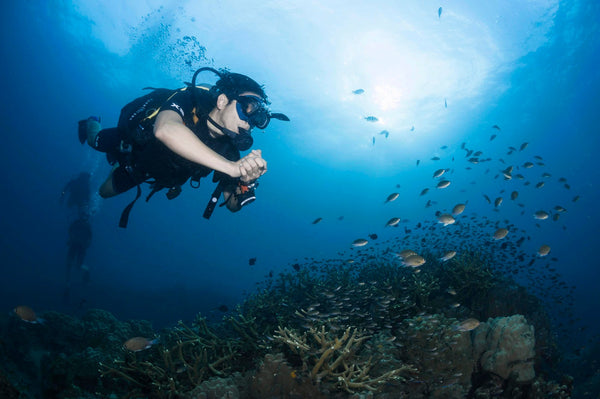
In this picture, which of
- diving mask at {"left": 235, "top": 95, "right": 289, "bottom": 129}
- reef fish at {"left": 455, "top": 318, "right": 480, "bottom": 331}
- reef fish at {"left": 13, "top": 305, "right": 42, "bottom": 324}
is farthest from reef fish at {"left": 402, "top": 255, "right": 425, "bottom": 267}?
reef fish at {"left": 13, "top": 305, "right": 42, "bottom": 324}

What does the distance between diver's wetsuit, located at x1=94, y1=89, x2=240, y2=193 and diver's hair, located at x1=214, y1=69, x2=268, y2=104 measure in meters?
0.29

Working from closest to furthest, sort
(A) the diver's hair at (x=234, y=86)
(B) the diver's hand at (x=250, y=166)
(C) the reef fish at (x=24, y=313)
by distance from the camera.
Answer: (B) the diver's hand at (x=250, y=166) < (A) the diver's hair at (x=234, y=86) < (C) the reef fish at (x=24, y=313)

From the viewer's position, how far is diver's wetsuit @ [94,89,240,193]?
3510mm

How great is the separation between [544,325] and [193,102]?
982 centimetres

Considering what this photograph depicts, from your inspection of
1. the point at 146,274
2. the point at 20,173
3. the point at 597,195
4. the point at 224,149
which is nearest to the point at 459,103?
the point at 224,149

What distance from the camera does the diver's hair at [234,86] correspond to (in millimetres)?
3680

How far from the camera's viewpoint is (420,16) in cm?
2164

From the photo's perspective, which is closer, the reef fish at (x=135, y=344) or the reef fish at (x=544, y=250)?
the reef fish at (x=135, y=344)

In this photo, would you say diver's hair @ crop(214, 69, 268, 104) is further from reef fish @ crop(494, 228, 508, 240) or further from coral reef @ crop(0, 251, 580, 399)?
reef fish @ crop(494, 228, 508, 240)

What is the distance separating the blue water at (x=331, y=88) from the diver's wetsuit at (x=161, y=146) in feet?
27.2

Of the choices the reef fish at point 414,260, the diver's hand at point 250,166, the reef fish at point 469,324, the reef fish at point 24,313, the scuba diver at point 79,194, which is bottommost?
the reef fish at point 469,324

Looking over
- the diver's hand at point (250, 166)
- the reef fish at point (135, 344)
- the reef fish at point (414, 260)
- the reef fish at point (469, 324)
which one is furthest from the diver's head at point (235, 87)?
the reef fish at point (469, 324)

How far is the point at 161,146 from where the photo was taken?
3.83 metres

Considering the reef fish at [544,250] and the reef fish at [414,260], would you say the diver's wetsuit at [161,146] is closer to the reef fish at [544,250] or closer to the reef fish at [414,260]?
the reef fish at [414,260]
